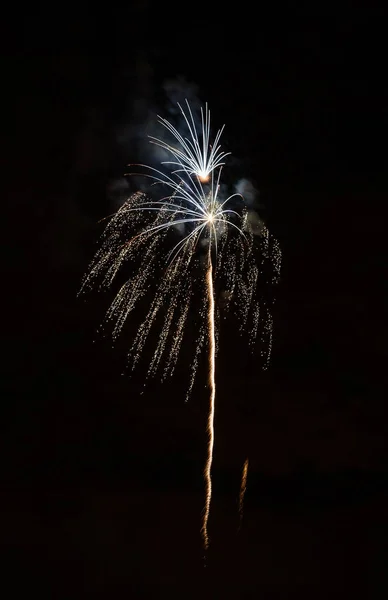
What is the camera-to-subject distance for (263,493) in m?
24.9

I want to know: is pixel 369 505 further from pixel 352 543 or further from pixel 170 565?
pixel 170 565

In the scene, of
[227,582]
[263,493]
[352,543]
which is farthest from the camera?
[263,493]

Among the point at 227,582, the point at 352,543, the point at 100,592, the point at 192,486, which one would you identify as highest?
the point at 192,486

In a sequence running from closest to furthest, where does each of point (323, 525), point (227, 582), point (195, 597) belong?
1. point (195, 597)
2. point (227, 582)
3. point (323, 525)

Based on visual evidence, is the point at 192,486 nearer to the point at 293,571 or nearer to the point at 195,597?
the point at 293,571

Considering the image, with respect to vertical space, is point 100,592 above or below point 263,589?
below

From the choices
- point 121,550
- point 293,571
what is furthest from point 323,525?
point 121,550

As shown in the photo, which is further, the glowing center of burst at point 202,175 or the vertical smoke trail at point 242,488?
the vertical smoke trail at point 242,488

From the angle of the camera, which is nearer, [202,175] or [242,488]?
[202,175]

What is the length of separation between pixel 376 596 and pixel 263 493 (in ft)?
27.4

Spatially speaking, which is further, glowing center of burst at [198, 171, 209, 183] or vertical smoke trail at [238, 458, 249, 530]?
vertical smoke trail at [238, 458, 249, 530]

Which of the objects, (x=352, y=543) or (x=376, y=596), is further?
(x=352, y=543)

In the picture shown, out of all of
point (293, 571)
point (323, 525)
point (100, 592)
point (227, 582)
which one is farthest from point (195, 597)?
point (323, 525)

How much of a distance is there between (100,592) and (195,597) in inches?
102
